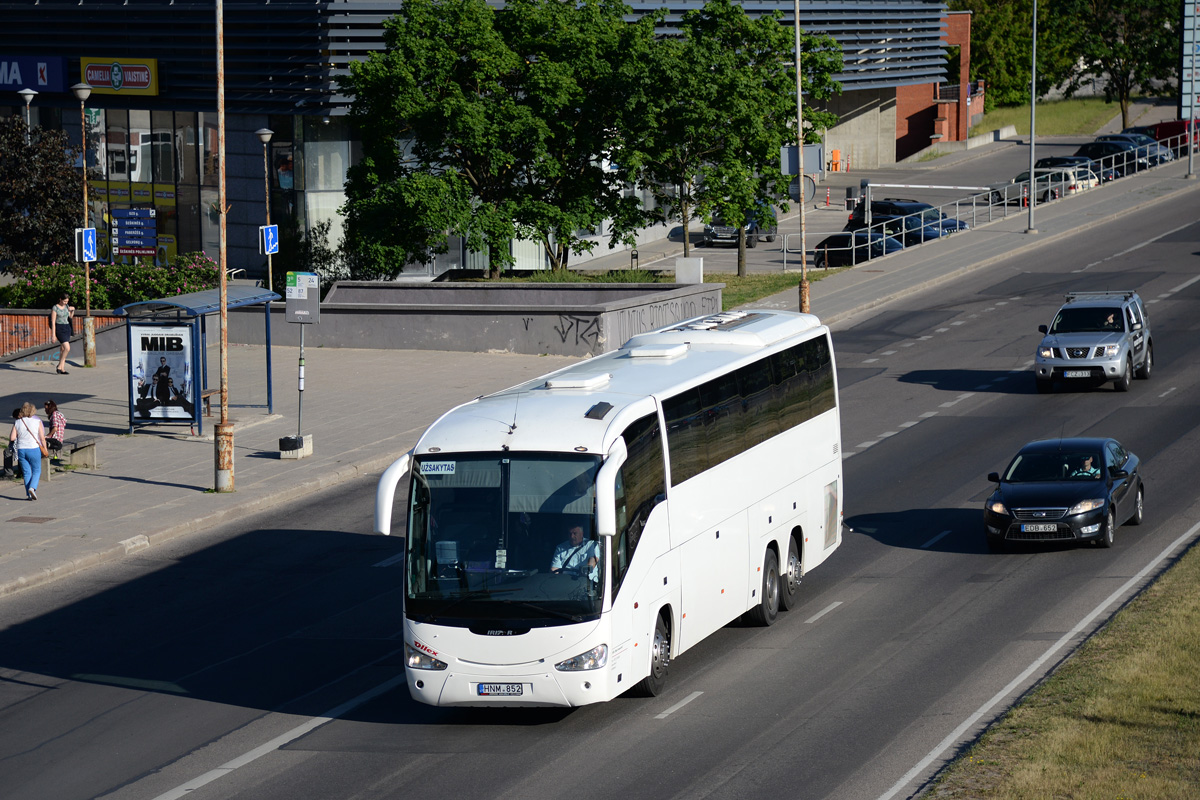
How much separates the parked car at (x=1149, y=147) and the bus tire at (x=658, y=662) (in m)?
62.6

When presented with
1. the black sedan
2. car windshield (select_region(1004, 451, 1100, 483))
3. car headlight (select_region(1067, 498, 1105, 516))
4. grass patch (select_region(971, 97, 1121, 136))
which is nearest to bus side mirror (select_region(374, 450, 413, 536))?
the black sedan

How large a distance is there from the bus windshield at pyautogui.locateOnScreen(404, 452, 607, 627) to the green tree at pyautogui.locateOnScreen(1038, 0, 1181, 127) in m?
83.4

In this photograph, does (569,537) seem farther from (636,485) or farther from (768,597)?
(768,597)

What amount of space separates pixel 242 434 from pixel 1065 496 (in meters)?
16.3

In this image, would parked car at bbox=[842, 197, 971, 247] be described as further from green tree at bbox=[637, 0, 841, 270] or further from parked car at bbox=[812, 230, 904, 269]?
green tree at bbox=[637, 0, 841, 270]

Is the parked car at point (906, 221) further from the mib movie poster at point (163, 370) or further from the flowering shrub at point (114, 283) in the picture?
Result: the mib movie poster at point (163, 370)

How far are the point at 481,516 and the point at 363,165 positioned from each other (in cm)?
3124

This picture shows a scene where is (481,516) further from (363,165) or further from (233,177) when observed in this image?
(233,177)

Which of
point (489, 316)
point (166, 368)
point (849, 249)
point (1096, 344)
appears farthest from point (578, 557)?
point (849, 249)

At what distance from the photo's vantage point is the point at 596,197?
145ft

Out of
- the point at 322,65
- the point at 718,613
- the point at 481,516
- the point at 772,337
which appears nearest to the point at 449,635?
the point at 481,516

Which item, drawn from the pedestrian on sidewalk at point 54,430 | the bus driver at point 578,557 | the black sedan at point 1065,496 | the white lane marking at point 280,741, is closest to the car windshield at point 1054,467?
the black sedan at point 1065,496

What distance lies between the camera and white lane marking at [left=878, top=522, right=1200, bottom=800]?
11.7 meters

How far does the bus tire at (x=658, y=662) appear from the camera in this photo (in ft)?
45.3
